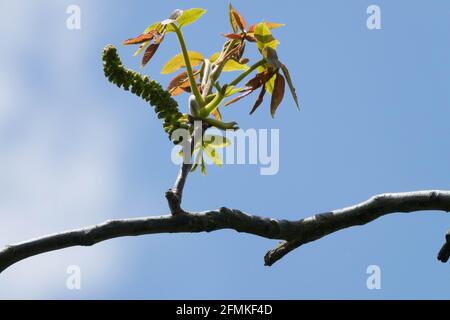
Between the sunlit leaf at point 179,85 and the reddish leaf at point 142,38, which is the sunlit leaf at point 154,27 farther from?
the sunlit leaf at point 179,85

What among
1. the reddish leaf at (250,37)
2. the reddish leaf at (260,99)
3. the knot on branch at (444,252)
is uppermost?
the reddish leaf at (250,37)

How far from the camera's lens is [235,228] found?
6.26 feet

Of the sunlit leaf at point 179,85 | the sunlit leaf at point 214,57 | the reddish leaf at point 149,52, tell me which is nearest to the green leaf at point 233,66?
the sunlit leaf at point 214,57

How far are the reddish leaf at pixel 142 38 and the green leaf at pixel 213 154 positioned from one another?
0.48 m

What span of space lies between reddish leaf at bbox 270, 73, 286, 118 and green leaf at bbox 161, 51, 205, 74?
1.05 ft

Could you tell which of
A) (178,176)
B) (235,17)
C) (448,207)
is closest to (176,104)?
(178,176)

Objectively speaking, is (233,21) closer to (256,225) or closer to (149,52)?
(149,52)

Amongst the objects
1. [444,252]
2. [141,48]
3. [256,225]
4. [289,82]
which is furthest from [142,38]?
[444,252]

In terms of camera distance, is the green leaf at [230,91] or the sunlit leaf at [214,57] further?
the sunlit leaf at [214,57]

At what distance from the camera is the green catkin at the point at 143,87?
2.29 meters

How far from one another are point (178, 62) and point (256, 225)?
3.39ft

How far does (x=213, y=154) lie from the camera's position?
Result: 2570mm

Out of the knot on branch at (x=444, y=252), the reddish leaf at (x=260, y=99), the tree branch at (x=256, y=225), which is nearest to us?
the tree branch at (x=256, y=225)

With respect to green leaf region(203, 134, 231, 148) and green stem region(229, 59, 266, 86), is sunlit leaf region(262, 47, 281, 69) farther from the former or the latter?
green leaf region(203, 134, 231, 148)
